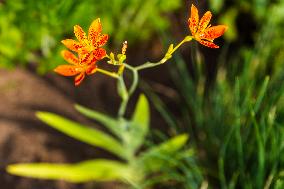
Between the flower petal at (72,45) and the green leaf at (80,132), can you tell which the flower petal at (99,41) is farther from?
the green leaf at (80,132)

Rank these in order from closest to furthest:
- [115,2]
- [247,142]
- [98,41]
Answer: [98,41], [247,142], [115,2]

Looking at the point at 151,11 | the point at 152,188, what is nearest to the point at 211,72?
the point at 151,11

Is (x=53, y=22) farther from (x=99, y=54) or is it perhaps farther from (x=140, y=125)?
(x=99, y=54)

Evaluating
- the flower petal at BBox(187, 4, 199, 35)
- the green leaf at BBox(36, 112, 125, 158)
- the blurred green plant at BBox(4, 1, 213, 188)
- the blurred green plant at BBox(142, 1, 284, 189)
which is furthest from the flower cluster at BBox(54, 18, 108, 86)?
the green leaf at BBox(36, 112, 125, 158)

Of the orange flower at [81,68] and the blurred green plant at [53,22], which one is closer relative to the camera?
the orange flower at [81,68]

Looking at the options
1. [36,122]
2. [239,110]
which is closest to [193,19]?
[239,110]

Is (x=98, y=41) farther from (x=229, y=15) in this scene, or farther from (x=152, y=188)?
(x=229, y=15)

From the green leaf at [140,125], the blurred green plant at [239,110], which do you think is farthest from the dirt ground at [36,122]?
the blurred green plant at [239,110]
